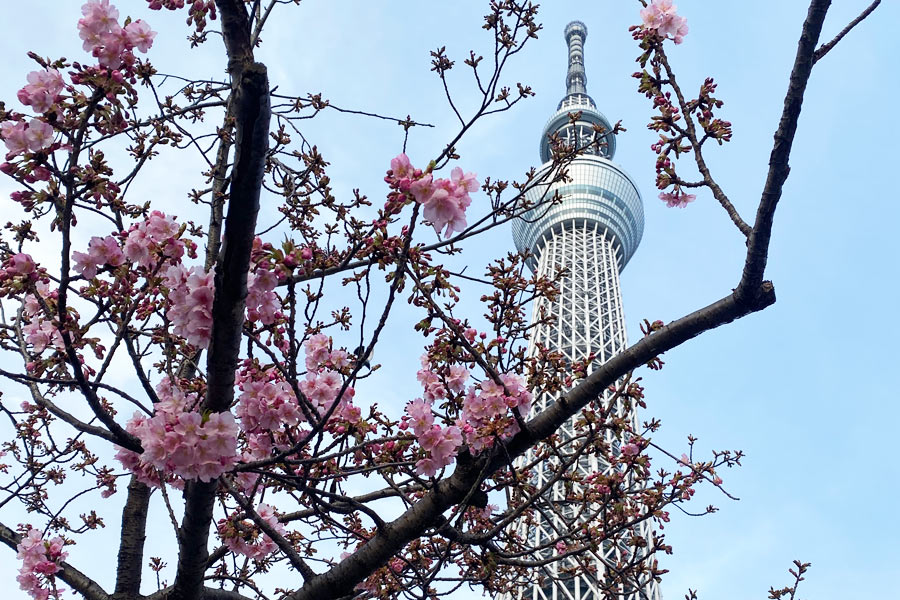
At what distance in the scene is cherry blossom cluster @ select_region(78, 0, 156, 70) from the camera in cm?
268

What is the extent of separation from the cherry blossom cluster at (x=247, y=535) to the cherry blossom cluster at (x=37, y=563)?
892 mm

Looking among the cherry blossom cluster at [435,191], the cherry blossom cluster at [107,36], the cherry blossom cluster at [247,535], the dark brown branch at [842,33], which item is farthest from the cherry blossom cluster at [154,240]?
the dark brown branch at [842,33]

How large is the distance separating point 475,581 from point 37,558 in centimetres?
245

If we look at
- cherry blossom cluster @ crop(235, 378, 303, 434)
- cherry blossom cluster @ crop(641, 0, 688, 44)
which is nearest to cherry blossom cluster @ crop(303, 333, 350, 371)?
cherry blossom cluster @ crop(235, 378, 303, 434)

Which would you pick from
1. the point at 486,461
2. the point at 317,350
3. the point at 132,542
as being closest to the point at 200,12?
the point at 317,350

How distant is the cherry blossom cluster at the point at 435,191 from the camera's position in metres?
2.57

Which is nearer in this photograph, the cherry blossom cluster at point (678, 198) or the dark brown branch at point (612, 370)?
the dark brown branch at point (612, 370)

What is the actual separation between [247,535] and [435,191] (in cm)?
208

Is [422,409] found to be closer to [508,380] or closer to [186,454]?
[508,380]

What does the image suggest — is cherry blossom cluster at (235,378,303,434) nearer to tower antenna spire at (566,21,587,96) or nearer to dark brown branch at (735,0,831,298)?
dark brown branch at (735,0,831,298)

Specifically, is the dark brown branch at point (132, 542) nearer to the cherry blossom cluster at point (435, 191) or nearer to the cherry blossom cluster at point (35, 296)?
the cherry blossom cluster at point (35, 296)

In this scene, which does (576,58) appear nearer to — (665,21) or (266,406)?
(665,21)

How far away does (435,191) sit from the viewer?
2.55 metres

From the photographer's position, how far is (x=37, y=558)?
375 centimetres
